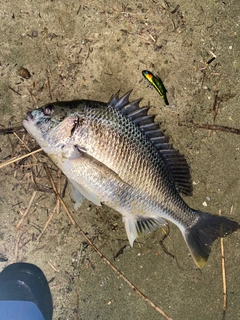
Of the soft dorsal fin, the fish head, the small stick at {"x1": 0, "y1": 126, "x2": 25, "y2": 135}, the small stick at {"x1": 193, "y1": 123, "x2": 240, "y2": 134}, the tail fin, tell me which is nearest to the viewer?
the fish head

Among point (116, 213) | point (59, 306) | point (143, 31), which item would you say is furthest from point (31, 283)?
point (143, 31)

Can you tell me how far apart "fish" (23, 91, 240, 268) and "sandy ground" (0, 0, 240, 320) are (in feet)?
0.88

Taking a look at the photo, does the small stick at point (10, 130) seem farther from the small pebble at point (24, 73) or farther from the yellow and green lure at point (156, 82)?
the yellow and green lure at point (156, 82)

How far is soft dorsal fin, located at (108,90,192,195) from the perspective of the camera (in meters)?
2.74

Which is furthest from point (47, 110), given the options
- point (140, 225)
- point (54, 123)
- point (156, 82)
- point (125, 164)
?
point (140, 225)

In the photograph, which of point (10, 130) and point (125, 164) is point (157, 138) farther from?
point (10, 130)

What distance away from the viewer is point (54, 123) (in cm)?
253

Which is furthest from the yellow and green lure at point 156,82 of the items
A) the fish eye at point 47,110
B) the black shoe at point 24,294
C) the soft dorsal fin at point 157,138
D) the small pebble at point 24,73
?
the black shoe at point 24,294

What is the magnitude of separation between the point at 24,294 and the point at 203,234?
6.22 ft

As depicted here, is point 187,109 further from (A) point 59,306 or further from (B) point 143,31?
(A) point 59,306

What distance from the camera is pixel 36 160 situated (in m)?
3.03

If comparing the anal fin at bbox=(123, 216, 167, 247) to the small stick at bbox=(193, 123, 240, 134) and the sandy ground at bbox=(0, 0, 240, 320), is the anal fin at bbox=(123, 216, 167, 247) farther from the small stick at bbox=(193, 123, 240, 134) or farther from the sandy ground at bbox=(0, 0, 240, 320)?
the small stick at bbox=(193, 123, 240, 134)

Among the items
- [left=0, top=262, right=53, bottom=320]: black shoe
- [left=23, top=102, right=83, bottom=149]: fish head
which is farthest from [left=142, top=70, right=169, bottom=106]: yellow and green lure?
[left=0, top=262, right=53, bottom=320]: black shoe

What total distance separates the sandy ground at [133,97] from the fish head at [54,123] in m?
0.47
